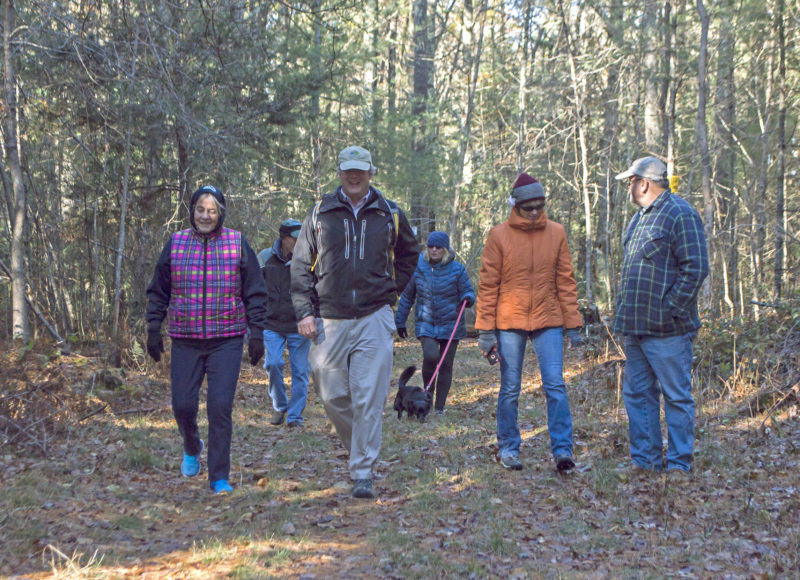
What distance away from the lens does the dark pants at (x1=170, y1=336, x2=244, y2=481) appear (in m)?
5.46

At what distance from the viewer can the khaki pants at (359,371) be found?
5.49 meters

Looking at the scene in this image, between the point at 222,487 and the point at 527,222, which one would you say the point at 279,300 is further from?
the point at 527,222

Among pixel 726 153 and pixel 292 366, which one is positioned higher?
pixel 726 153

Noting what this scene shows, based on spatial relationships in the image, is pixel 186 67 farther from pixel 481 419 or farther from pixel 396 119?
pixel 396 119

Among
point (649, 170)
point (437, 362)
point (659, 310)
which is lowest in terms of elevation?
point (437, 362)

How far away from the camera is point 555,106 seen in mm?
20359

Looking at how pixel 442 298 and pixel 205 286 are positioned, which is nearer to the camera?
pixel 205 286

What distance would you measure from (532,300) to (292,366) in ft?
11.7

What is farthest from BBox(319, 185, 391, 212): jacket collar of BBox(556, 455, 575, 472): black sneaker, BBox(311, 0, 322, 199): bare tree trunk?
BBox(311, 0, 322, 199): bare tree trunk

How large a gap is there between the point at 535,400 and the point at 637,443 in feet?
15.6

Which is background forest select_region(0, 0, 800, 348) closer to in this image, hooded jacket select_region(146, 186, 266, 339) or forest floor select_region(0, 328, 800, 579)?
forest floor select_region(0, 328, 800, 579)

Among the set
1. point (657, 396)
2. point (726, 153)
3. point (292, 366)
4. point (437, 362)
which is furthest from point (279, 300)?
point (726, 153)

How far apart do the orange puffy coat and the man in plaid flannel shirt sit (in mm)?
485

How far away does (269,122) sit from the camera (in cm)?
1401
